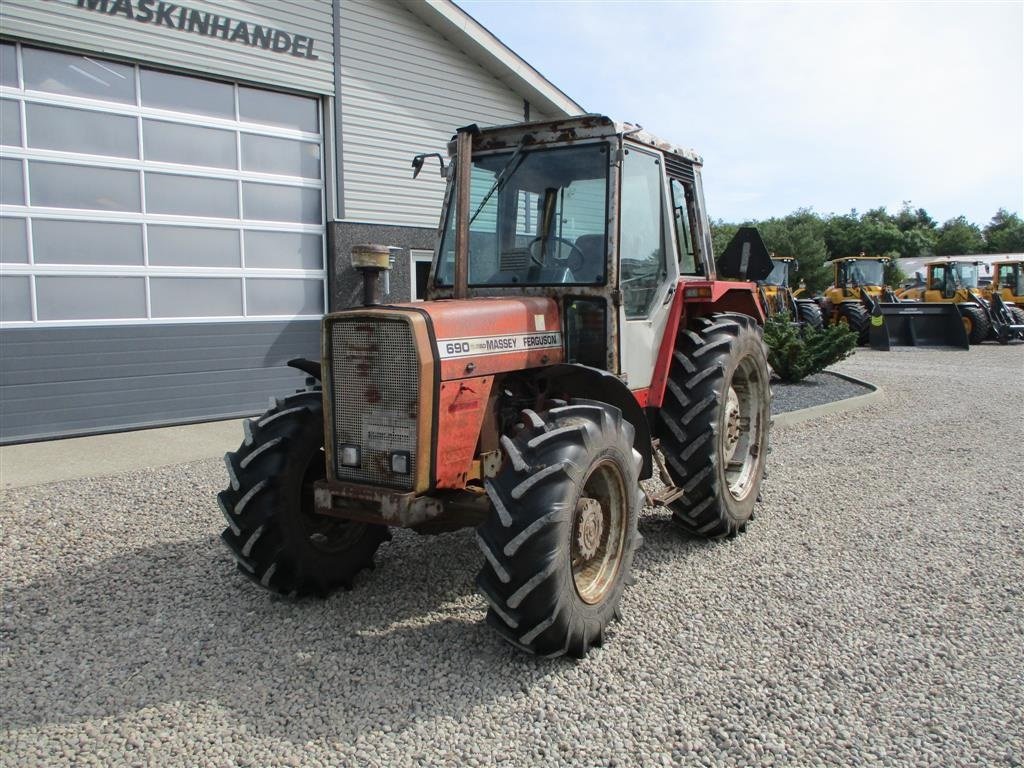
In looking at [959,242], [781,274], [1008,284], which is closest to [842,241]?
[959,242]

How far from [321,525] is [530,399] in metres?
1.24


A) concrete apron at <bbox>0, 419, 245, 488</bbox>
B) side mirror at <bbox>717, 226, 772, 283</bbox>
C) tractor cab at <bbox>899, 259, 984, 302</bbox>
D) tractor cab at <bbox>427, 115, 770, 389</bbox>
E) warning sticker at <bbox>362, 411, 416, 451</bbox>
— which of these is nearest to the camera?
warning sticker at <bbox>362, 411, 416, 451</bbox>

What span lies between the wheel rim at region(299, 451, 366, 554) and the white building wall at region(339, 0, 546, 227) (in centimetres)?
667

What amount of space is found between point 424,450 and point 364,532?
1.01m

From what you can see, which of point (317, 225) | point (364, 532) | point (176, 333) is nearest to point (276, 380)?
point (176, 333)

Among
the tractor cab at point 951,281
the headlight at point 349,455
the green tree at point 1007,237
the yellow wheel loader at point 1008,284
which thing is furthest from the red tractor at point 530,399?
the green tree at point 1007,237

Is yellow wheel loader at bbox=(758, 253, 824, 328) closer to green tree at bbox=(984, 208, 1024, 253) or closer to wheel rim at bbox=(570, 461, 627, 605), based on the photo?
wheel rim at bbox=(570, 461, 627, 605)

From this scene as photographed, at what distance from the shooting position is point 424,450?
138 inches

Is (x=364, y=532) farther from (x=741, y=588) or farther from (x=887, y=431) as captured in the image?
(x=887, y=431)

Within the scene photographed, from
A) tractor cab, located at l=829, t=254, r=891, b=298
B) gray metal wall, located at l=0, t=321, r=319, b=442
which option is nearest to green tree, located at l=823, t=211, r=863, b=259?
tractor cab, located at l=829, t=254, r=891, b=298

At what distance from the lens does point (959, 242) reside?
62.9m

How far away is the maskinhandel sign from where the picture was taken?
8.32 meters

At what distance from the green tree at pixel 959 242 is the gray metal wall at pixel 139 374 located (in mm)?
62314

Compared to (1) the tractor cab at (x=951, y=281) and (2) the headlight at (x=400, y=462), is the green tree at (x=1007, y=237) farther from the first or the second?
(2) the headlight at (x=400, y=462)
